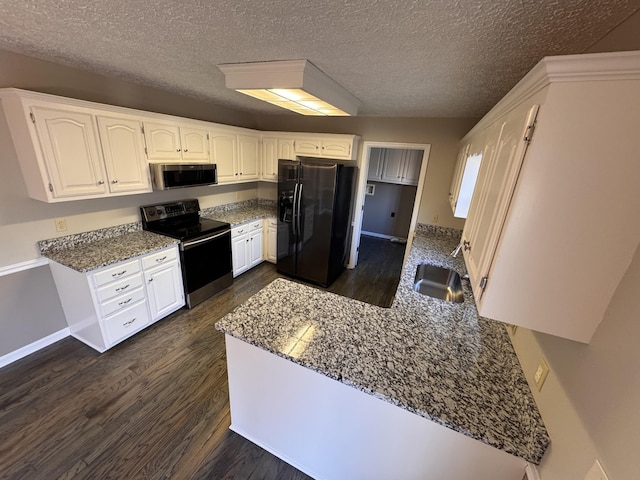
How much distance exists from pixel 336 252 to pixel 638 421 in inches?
130

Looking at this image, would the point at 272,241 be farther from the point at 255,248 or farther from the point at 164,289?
the point at 164,289

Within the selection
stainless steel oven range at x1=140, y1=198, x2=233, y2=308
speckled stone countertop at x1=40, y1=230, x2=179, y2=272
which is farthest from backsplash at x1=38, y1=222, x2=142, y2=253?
stainless steel oven range at x1=140, y1=198, x2=233, y2=308

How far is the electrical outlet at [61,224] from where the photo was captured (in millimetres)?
2273

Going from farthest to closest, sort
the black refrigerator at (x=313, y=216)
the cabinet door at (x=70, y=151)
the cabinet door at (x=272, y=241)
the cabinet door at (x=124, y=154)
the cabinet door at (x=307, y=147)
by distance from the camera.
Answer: the cabinet door at (x=272, y=241)
the cabinet door at (x=307, y=147)
the black refrigerator at (x=313, y=216)
the cabinet door at (x=124, y=154)
the cabinet door at (x=70, y=151)

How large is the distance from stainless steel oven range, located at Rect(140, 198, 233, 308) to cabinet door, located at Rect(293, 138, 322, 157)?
5.06ft

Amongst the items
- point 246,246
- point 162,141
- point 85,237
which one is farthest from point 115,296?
point 246,246

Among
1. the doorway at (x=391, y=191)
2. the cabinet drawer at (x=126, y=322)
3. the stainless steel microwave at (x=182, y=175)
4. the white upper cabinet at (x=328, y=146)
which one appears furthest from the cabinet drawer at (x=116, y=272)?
the doorway at (x=391, y=191)

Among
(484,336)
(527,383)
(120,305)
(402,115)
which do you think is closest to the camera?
(527,383)

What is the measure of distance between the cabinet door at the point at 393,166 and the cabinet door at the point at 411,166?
0.27 feet

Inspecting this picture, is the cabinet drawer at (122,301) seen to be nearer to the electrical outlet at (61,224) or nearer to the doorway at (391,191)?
the electrical outlet at (61,224)

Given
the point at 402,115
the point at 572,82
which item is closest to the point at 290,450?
the point at 572,82

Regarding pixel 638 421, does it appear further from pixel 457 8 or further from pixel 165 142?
pixel 165 142

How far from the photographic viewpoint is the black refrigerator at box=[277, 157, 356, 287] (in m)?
3.41

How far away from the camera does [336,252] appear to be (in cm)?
385
